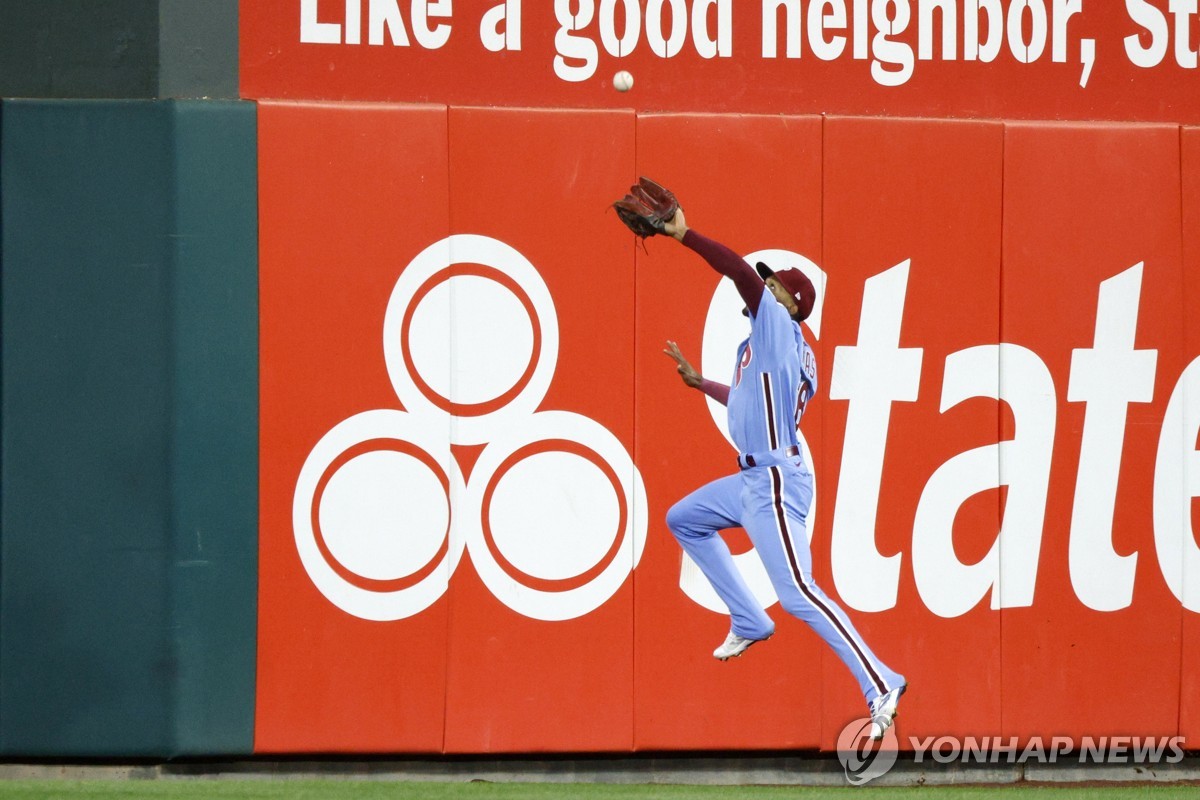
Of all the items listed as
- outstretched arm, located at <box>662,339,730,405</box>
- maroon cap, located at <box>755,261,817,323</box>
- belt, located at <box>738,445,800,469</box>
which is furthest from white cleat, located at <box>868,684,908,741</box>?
maroon cap, located at <box>755,261,817,323</box>

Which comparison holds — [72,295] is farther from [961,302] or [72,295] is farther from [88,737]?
[961,302]

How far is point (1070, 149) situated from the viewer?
5.48 metres

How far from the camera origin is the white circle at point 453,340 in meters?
5.25

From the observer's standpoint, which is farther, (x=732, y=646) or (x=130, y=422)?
(x=732, y=646)

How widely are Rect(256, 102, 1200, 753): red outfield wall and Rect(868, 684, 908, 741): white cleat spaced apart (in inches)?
3.8

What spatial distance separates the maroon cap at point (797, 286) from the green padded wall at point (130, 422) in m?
2.11

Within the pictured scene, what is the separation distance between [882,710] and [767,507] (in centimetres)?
97

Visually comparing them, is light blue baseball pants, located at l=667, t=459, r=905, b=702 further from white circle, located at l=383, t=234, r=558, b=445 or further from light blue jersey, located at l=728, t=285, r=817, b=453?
white circle, located at l=383, t=234, r=558, b=445

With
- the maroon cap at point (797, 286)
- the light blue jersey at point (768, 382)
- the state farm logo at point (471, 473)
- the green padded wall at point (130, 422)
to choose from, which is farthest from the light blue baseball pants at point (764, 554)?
the green padded wall at point (130, 422)

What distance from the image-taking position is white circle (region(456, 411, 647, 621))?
17.2 feet

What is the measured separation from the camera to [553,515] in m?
5.29

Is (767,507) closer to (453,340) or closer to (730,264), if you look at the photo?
(730,264)

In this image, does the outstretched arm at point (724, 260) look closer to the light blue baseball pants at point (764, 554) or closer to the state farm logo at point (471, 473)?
the state farm logo at point (471, 473)

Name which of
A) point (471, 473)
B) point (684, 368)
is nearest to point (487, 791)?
point (471, 473)
